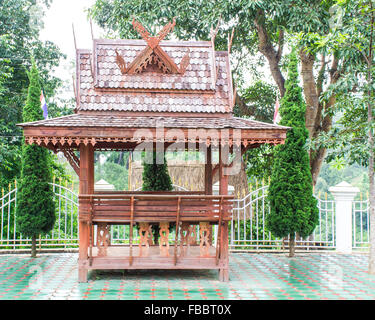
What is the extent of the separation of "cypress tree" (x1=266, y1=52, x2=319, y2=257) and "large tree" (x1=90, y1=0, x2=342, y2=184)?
1.08 metres

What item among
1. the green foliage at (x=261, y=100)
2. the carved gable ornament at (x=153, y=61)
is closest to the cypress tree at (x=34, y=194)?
the carved gable ornament at (x=153, y=61)

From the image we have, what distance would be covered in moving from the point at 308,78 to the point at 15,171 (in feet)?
31.8

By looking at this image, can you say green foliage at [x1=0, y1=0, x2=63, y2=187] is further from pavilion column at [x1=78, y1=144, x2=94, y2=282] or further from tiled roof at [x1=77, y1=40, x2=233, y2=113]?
pavilion column at [x1=78, y1=144, x2=94, y2=282]

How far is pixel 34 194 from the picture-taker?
10.7 meters

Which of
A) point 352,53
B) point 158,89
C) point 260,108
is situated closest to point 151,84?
point 158,89

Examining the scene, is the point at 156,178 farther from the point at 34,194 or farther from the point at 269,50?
the point at 269,50

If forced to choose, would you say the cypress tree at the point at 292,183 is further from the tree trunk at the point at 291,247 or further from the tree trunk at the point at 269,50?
the tree trunk at the point at 269,50

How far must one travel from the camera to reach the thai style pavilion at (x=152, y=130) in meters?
7.74

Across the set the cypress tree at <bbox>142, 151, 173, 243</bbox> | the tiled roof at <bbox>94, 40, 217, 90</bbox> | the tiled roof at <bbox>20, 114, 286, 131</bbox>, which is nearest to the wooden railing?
the tiled roof at <bbox>20, 114, 286, 131</bbox>

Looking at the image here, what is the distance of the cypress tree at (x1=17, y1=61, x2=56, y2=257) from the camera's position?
10648mm

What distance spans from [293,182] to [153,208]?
4310 millimetres

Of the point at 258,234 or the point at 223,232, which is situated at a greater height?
the point at 223,232

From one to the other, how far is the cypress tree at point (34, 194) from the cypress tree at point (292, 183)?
17.1 feet
